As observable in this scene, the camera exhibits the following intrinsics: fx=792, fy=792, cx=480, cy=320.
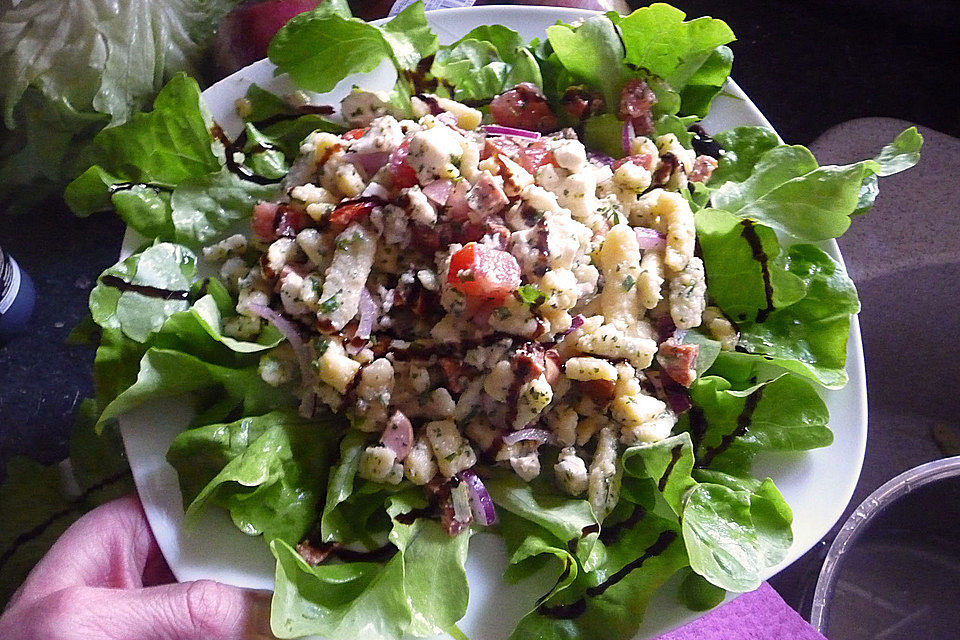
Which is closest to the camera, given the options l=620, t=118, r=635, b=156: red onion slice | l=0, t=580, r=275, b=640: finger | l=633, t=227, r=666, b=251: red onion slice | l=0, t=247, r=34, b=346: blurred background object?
l=0, t=580, r=275, b=640: finger

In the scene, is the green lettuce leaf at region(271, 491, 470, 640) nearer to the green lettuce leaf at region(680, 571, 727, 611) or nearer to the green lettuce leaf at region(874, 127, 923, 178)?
the green lettuce leaf at region(680, 571, 727, 611)

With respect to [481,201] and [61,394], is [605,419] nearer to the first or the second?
[481,201]

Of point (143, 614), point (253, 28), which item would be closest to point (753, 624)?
point (143, 614)

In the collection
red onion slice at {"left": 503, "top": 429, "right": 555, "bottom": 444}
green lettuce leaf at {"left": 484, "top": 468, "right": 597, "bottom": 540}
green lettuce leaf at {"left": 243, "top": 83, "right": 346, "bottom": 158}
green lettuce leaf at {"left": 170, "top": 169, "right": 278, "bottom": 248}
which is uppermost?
green lettuce leaf at {"left": 243, "top": 83, "right": 346, "bottom": 158}

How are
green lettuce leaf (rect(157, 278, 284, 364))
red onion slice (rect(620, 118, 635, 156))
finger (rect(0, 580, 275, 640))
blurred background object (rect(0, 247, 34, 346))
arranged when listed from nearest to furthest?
1. finger (rect(0, 580, 275, 640))
2. green lettuce leaf (rect(157, 278, 284, 364))
3. red onion slice (rect(620, 118, 635, 156))
4. blurred background object (rect(0, 247, 34, 346))

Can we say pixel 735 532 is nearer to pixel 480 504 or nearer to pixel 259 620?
pixel 480 504

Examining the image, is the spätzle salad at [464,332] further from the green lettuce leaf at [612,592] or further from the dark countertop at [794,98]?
the dark countertop at [794,98]

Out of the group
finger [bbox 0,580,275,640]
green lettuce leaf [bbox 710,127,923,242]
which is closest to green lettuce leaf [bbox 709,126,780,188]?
green lettuce leaf [bbox 710,127,923,242]

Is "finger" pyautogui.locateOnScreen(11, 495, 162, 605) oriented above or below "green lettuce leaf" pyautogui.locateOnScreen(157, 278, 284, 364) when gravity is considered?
below

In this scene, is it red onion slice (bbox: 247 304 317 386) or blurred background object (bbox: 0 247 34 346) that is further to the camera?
blurred background object (bbox: 0 247 34 346)
